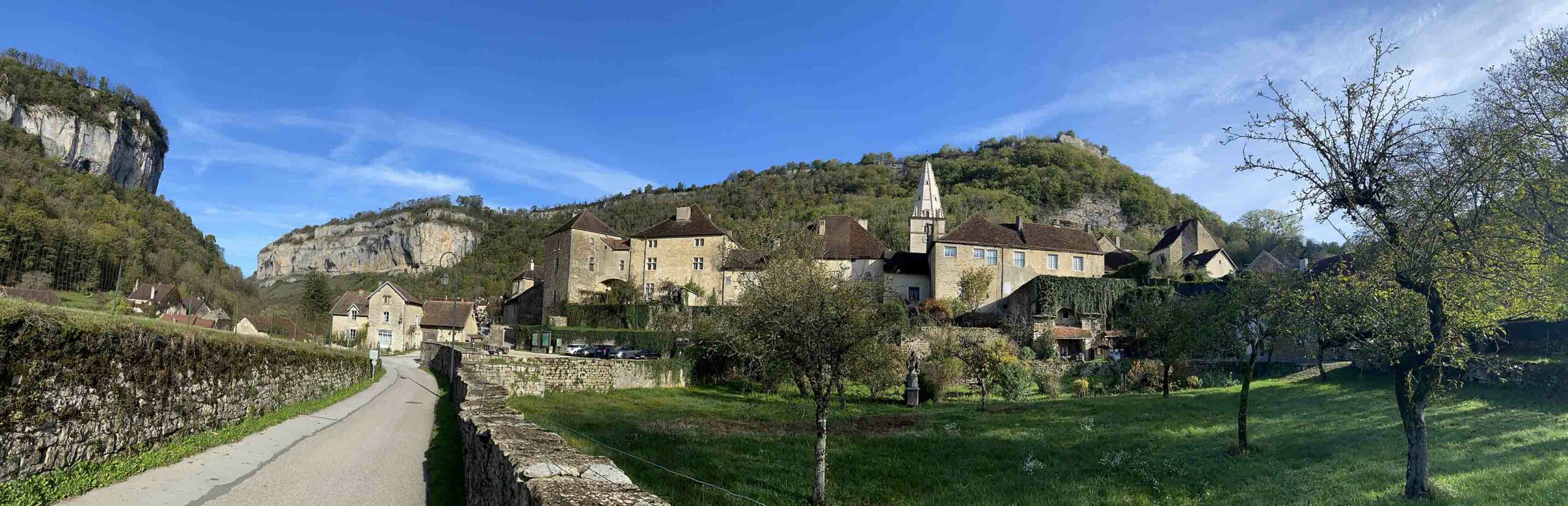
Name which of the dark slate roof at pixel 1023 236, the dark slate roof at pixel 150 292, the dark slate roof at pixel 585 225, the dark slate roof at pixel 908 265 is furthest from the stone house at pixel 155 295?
the dark slate roof at pixel 1023 236

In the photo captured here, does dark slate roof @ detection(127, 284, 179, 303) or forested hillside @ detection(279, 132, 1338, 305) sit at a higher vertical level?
forested hillside @ detection(279, 132, 1338, 305)

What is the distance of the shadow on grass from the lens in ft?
33.0

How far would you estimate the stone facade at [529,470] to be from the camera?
4910 mm

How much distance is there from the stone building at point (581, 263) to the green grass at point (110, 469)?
46581mm

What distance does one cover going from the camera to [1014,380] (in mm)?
29953

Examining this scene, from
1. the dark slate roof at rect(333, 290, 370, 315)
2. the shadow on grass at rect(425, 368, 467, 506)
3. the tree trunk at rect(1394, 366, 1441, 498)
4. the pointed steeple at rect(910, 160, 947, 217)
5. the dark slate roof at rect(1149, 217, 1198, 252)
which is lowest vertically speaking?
the shadow on grass at rect(425, 368, 467, 506)

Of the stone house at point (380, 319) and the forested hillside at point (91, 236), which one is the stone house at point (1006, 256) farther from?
the stone house at point (380, 319)

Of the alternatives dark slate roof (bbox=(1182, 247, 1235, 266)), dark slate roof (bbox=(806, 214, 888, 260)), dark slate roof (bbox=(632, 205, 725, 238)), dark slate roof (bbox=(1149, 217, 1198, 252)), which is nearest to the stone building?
dark slate roof (bbox=(632, 205, 725, 238))

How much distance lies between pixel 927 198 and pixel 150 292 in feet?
269

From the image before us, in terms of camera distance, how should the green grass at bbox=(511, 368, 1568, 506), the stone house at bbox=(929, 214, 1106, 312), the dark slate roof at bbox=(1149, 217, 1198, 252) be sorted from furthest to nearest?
1. the dark slate roof at bbox=(1149, 217, 1198, 252)
2. the stone house at bbox=(929, 214, 1106, 312)
3. the green grass at bbox=(511, 368, 1568, 506)

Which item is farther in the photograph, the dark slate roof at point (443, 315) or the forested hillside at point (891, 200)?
the forested hillside at point (891, 200)

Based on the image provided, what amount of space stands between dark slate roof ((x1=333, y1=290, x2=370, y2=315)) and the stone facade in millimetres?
76056

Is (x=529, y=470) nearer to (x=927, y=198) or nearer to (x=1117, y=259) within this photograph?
(x=927, y=198)

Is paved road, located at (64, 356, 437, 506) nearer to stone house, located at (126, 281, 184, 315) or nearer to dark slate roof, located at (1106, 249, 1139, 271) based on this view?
stone house, located at (126, 281, 184, 315)
